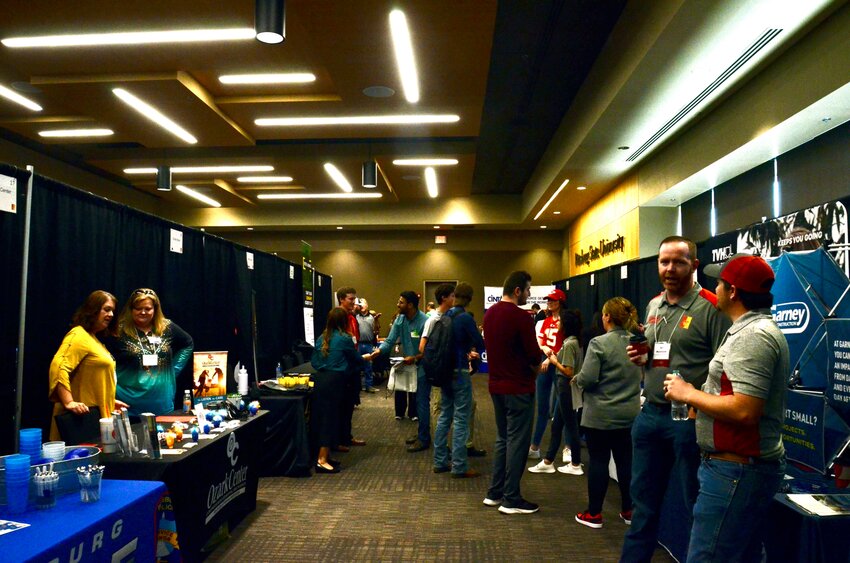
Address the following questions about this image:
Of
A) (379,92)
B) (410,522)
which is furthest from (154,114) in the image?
(410,522)

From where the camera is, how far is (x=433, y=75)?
17.6 ft

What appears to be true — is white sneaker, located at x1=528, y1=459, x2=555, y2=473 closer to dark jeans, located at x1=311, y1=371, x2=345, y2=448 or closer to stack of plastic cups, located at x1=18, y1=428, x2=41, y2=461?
A: dark jeans, located at x1=311, y1=371, x2=345, y2=448

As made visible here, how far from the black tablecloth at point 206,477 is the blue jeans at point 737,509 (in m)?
2.10

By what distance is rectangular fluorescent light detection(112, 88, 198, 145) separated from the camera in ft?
18.8

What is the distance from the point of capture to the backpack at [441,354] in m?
4.45

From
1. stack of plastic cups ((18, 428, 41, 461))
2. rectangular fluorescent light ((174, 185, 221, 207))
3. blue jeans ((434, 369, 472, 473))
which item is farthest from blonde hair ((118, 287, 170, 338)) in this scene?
rectangular fluorescent light ((174, 185, 221, 207))

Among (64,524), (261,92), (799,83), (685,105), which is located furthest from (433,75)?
(64,524)

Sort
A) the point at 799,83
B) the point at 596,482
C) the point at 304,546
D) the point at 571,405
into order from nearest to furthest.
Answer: the point at 304,546
the point at 596,482
the point at 799,83
the point at 571,405

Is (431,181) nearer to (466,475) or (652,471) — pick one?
(466,475)

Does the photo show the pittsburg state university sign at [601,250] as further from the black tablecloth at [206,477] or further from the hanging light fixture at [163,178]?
the hanging light fixture at [163,178]

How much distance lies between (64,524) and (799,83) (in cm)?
499

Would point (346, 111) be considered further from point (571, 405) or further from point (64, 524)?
point (64, 524)

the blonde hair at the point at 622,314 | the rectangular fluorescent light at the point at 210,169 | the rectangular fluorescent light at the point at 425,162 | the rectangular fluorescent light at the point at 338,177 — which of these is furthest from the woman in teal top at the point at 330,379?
the rectangular fluorescent light at the point at 210,169

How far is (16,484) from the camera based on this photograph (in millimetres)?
1701
